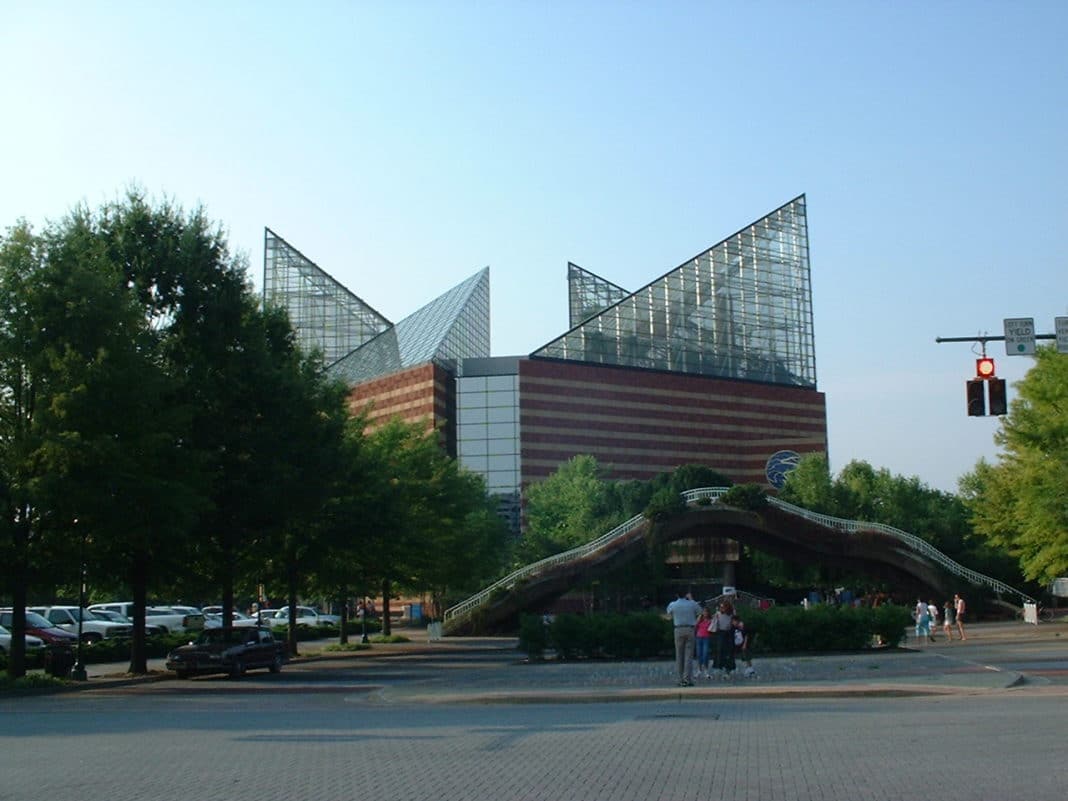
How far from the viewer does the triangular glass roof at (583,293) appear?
140 metres

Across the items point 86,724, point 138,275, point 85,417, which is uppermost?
point 138,275

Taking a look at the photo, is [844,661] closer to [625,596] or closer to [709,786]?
[709,786]

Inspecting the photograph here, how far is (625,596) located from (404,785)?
52.3m

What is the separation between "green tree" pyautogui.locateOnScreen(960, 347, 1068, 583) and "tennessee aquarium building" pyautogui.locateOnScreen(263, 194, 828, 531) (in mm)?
59699

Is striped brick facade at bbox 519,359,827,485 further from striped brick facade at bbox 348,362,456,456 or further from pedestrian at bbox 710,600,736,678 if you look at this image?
pedestrian at bbox 710,600,736,678

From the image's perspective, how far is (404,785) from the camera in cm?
1188

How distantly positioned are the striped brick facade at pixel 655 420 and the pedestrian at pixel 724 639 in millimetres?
79938

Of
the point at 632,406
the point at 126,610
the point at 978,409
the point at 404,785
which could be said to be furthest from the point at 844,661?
the point at 632,406

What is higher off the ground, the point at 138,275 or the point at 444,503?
the point at 138,275

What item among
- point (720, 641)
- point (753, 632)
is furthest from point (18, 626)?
point (753, 632)

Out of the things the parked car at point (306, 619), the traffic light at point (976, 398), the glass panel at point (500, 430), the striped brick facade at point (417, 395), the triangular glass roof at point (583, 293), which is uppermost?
the triangular glass roof at point (583, 293)

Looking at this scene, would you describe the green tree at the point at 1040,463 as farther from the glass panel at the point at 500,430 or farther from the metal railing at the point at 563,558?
the glass panel at the point at 500,430

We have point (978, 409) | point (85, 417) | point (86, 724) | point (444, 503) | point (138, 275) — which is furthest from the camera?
point (444, 503)

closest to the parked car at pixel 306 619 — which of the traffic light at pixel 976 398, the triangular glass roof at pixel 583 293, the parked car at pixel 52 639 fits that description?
the parked car at pixel 52 639
